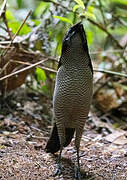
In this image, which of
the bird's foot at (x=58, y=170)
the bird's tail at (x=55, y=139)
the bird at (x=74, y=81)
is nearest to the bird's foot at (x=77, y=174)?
the bird at (x=74, y=81)

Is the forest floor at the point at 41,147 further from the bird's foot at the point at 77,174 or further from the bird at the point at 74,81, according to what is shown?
the bird at the point at 74,81

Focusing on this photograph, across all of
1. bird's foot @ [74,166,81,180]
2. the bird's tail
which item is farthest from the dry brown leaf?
bird's foot @ [74,166,81,180]

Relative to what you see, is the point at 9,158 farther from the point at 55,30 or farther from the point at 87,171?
the point at 55,30

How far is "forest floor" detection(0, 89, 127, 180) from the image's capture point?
91.0 inches

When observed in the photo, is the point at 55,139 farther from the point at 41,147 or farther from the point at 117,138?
the point at 117,138

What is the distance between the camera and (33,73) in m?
3.92

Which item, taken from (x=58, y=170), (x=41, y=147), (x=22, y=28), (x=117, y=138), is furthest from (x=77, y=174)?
(x=22, y=28)

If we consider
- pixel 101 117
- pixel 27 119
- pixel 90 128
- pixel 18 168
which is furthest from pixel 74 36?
pixel 101 117

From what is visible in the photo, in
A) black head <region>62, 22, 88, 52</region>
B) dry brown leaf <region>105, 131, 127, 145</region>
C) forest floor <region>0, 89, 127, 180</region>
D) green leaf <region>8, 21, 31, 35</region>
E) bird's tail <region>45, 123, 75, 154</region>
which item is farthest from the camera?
green leaf <region>8, 21, 31, 35</region>

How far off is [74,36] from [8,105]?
1889mm

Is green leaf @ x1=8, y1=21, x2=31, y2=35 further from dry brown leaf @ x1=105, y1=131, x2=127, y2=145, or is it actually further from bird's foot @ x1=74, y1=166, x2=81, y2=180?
bird's foot @ x1=74, y1=166, x2=81, y2=180

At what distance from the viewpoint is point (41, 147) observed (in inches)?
116

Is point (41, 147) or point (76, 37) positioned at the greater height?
point (76, 37)

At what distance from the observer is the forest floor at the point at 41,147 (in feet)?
7.58
